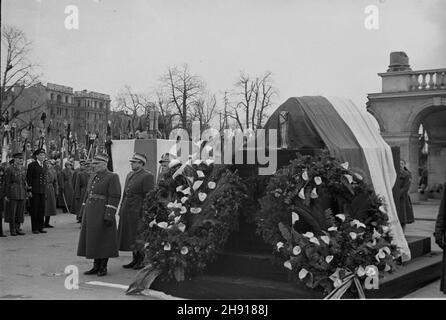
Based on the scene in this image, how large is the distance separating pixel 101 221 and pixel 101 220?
1cm

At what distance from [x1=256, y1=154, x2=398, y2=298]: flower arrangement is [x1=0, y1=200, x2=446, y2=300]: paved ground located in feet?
4.31

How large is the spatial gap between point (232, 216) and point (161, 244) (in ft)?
2.99

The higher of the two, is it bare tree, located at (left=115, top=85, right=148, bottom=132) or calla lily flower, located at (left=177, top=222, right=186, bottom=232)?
bare tree, located at (left=115, top=85, right=148, bottom=132)

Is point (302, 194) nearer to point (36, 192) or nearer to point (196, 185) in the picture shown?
point (196, 185)

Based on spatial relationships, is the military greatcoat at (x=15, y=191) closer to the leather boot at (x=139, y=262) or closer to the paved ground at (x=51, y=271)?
the paved ground at (x=51, y=271)

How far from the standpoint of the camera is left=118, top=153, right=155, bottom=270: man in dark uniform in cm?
847

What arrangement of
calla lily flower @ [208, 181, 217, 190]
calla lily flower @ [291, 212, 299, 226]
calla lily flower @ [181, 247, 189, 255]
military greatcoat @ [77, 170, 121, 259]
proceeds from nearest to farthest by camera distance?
calla lily flower @ [291, 212, 299, 226], calla lily flower @ [181, 247, 189, 255], calla lily flower @ [208, 181, 217, 190], military greatcoat @ [77, 170, 121, 259]

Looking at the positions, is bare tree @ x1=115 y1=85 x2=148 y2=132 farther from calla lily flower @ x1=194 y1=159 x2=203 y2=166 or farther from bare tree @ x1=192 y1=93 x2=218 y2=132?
calla lily flower @ x1=194 y1=159 x2=203 y2=166

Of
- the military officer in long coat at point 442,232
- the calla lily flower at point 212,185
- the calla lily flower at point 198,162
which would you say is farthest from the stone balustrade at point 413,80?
the calla lily flower at point 212,185

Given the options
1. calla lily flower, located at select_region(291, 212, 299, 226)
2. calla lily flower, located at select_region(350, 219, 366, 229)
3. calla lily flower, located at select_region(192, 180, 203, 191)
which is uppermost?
calla lily flower, located at select_region(192, 180, 203, 191)

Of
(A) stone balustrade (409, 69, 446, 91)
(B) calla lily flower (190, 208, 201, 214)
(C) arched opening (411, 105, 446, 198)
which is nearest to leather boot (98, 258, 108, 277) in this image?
(B) calla lily flower (190, 208, 201, 214)

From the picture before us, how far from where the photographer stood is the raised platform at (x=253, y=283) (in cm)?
593

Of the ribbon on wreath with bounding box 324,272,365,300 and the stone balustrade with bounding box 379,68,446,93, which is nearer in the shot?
the ribbon on wreath with bounding box 324,272,365,300
